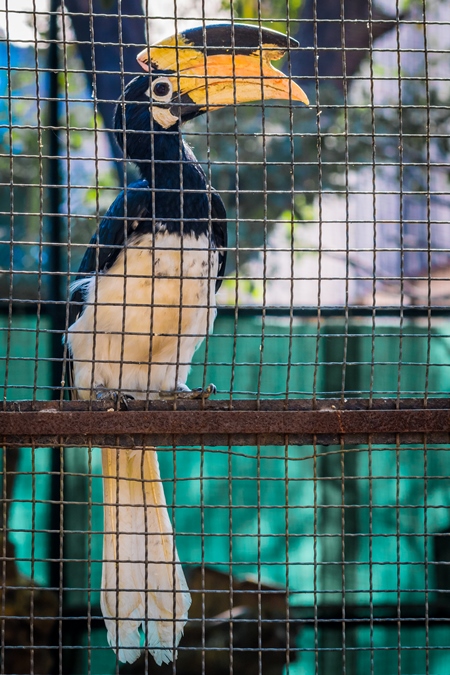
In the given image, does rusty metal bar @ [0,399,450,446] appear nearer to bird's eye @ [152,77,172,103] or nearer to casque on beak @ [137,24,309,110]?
Result: casque on beak @ [137,24,309,110]

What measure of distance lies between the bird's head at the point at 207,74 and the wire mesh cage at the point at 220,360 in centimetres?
1

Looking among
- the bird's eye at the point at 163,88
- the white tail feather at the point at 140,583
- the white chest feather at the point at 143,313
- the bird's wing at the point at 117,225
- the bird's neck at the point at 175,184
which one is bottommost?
the white tail feather at the point at 140,583

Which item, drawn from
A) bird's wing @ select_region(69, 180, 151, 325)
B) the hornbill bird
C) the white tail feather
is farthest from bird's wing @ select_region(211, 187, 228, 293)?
the white tail feather

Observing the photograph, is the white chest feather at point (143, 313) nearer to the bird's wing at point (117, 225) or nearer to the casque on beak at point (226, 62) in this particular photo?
the bird's wing at point (117, 225)

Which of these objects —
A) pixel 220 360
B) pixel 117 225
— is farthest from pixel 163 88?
pixel 220 360

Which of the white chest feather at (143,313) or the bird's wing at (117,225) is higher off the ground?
the bird's wing at (117,225)

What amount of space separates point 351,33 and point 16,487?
8.92ft

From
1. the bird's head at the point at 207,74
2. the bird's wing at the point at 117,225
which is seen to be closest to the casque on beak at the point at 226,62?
the bird's head at the point at 207,74

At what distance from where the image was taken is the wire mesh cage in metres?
1.55

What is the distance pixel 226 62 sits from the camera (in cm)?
199

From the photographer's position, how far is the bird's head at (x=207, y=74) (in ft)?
5.27

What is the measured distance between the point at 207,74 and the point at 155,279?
2.25 ft

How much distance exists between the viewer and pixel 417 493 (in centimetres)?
302

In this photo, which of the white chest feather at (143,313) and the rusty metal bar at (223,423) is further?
the white chest feather at (143,313)
